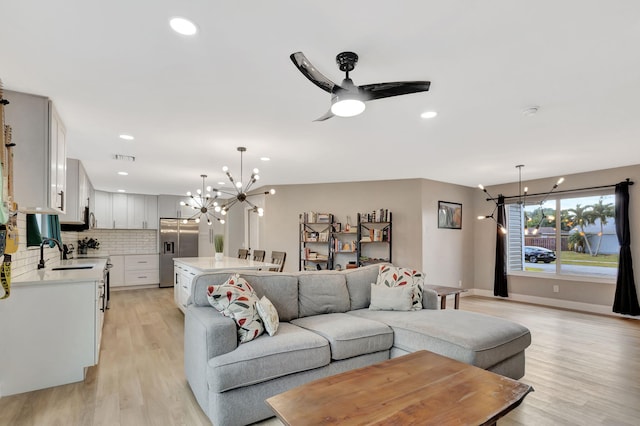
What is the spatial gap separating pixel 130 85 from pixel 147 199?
6.87m

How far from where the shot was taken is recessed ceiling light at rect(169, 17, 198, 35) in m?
1.80

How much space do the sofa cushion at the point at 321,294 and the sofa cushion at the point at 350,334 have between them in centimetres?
22

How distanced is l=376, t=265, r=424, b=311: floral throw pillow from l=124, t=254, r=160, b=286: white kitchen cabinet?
6877mm

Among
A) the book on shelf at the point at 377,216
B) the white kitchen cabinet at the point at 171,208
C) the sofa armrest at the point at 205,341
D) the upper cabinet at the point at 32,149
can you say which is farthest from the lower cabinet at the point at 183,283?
the white kitchen cabinet at the point at 171,208

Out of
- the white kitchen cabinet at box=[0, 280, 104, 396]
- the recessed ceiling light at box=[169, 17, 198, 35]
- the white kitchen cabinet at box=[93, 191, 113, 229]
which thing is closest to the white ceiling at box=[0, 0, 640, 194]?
the recessed ceiling light at box=[169, 17, 198, 35]

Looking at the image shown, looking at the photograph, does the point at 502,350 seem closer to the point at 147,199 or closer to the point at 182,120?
the point at 182,120

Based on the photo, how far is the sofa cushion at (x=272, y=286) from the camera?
9.49 feet

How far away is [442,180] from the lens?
6.76 meters

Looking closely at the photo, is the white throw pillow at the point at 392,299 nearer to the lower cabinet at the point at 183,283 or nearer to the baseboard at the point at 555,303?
the lower cabinet at the point at 183,283

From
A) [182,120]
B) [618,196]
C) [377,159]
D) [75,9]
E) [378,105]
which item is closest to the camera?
[75,9]

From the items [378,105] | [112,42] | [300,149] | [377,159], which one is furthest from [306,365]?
[377,159]

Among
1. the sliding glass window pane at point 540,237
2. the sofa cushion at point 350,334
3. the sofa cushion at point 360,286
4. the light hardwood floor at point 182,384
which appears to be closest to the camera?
the light hardwood floor at point 182,384

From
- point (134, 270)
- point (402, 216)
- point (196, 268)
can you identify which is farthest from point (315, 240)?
point (134, 270)

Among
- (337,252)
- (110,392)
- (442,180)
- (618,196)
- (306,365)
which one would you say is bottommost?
(110,392)
